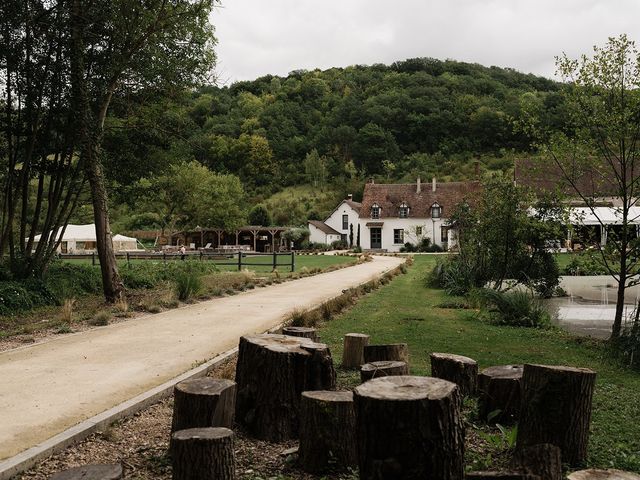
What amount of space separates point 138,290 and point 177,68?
21.4ft

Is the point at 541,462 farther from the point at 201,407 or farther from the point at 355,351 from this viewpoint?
the point at 355,351

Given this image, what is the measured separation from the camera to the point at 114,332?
10.5 meters

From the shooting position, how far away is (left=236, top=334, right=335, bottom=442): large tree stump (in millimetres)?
5160

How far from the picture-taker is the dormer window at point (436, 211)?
6018 cm

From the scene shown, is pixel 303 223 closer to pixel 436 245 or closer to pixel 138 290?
pixel 436 245

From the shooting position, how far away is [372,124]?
103625 millimetres

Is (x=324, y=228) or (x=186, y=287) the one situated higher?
(x=324, y=228)

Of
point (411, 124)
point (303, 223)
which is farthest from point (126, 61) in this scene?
point (411, 124)

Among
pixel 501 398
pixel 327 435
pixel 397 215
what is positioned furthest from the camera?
pixel 397 215

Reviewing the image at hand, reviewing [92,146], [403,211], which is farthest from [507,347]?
[403,211]

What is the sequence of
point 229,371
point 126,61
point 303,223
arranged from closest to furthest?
point 229,371 → point 126,61 → point 303,223

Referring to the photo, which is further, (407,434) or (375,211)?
(375,211)

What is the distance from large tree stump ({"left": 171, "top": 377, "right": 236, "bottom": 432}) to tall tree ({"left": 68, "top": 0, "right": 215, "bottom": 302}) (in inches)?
422

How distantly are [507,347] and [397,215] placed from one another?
5300cm
